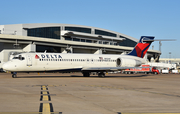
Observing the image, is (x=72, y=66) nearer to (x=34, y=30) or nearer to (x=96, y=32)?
(x=34, y=30)

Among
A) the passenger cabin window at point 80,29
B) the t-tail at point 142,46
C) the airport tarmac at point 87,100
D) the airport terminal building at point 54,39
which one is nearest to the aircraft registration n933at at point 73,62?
the t-tail at point 142,46

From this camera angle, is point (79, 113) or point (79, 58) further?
point (79, 58)

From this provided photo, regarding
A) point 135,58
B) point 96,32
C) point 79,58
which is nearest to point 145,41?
point 135,58

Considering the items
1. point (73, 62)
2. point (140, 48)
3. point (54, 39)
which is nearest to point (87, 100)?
point (73, 62)

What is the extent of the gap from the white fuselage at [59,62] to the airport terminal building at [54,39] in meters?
30.9

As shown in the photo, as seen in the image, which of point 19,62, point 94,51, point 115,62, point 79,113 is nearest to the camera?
point 79,113

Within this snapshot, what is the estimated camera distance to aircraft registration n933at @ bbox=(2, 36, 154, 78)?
3183 cm

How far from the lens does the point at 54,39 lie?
242 ft

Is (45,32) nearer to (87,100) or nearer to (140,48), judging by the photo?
(140,48)

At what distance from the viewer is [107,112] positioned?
838cm

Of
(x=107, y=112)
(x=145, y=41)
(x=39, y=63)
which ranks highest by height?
(x=145, y=41)

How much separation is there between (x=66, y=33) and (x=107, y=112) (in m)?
78.9

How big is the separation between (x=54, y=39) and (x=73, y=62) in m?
40.4

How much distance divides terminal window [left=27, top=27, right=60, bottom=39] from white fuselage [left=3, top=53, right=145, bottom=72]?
1786 inches
